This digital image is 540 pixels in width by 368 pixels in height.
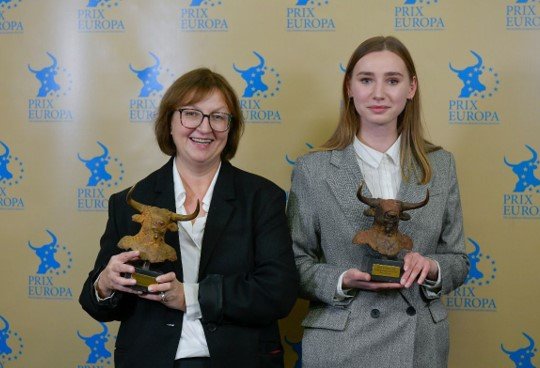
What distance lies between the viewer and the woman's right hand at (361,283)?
185 cm

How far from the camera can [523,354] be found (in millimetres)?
2711

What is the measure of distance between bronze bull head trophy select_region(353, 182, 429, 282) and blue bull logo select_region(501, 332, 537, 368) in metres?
1.14

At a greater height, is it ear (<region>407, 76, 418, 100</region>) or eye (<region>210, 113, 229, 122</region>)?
ear (<region>407, 76, 418, 100</region>)

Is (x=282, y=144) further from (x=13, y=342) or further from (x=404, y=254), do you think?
(x=13, y=342)

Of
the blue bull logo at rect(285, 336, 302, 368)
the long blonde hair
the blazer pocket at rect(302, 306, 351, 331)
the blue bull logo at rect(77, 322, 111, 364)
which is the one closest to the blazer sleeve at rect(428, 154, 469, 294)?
the long blonde hair

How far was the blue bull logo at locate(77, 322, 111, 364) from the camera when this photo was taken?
2932mm

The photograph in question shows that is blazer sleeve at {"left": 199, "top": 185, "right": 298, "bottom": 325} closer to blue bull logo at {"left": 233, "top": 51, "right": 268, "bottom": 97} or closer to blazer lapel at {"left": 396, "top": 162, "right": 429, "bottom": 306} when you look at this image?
blazer lapel at {"left": 396, "top": 162, "right": 429, "bottom": 306}

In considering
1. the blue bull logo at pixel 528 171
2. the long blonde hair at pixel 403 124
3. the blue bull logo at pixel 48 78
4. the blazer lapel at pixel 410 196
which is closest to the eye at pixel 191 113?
the long blonde hair at pixel 403 124

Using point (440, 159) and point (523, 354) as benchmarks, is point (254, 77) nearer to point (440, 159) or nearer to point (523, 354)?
point (440, 159)

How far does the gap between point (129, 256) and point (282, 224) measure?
47 centimetres

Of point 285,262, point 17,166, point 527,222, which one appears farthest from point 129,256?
point 527,222

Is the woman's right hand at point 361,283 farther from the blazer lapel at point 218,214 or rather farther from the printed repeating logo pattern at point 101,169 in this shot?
the printed repeating logo pattern at point 101,169

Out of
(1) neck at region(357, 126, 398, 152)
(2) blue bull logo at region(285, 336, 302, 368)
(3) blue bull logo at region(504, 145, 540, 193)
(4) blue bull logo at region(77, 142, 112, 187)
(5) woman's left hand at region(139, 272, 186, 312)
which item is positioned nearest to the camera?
(5) woman's left hand at region(139, 272, 186, 312)

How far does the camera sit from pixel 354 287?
1.92 meters
